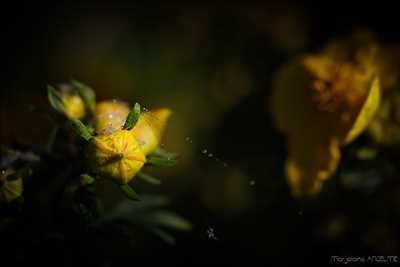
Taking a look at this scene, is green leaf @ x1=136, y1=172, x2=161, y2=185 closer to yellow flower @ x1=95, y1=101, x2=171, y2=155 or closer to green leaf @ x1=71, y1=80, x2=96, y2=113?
yellow flower @ x1=95, y1=101, x2=171, y2=155

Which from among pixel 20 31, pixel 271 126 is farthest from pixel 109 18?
pixel 271 126

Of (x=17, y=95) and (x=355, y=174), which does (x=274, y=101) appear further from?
(x=17, y=95)

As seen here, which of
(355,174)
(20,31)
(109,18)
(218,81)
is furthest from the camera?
(109,18)

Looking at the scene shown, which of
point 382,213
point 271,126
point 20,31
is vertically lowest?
point 382,213

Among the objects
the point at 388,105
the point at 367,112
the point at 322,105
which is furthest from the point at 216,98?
the point at 367,112

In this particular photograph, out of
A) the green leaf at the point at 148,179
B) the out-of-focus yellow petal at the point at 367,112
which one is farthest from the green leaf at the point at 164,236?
the out-of-focus yellow petal at the point at 367,112

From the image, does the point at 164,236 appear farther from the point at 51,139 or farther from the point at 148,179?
the point at 51,139
